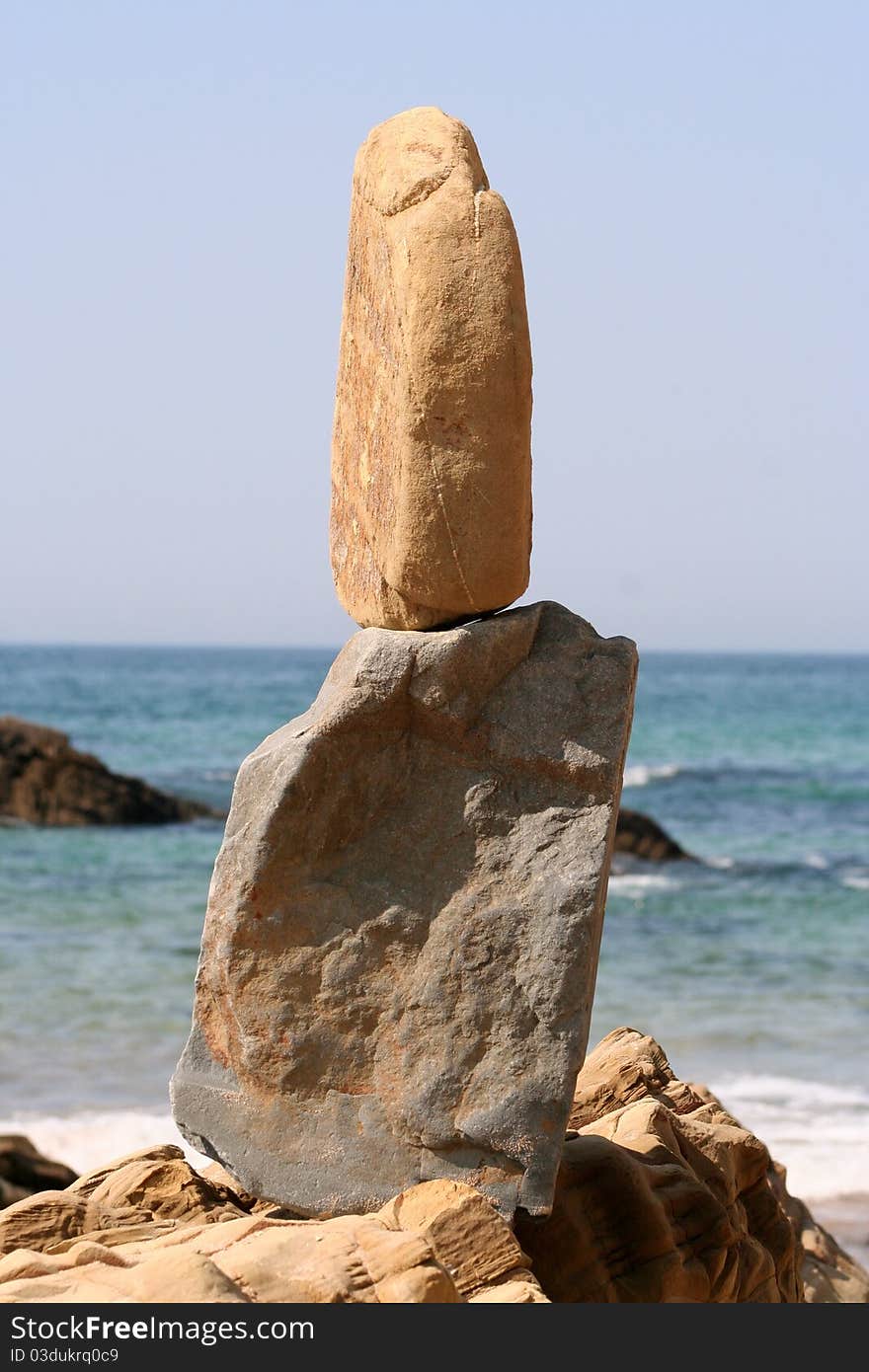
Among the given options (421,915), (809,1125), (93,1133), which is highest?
(421,915)

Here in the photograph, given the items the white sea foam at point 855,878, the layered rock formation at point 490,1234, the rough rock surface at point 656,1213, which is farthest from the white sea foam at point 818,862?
the rough rock surface at point 656,1213

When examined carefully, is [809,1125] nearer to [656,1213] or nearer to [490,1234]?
[656,1213]

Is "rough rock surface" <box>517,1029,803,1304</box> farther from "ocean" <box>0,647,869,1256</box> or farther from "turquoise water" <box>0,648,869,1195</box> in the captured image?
"turquoise water" <box>0,648,869,1195</box>

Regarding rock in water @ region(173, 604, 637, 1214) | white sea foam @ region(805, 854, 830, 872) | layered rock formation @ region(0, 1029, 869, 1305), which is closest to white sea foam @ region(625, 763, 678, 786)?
white sea foam @ region(805, 854, 830, 872)

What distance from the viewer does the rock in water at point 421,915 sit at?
3803mm

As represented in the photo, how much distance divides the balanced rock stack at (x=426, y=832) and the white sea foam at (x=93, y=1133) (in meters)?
3.68

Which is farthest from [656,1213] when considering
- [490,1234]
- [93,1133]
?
[93,1133]

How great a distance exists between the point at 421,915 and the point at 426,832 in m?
0.20

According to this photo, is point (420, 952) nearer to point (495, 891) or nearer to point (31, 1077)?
point (495, 891)

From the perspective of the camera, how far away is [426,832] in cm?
393

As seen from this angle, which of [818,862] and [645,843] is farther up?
[645,843]

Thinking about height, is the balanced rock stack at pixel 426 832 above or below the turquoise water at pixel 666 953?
above

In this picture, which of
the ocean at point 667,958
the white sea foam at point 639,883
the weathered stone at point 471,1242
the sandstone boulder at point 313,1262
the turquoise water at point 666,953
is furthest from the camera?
the white sea foam at point 639,883

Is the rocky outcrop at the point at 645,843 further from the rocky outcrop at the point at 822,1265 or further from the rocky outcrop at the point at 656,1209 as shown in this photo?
the rocky outcrop at the point at 656,1209
